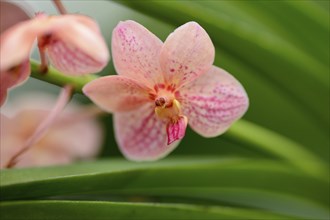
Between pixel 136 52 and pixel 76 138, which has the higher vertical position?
pixel 136 52

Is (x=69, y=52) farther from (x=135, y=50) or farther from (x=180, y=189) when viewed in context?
(x=180, y=189)

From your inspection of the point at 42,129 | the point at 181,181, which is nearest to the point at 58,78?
the point at 42,129

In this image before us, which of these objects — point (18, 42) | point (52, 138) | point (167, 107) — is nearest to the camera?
point (18, 42)

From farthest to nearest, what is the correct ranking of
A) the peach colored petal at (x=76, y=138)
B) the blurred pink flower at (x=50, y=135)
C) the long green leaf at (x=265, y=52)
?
the peach colored petal at (x=76, y=138) < the blurred pink flower at (x=50, y=135) < the long green leaf at (x=265, y=52)

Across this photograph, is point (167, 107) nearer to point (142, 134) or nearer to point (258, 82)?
point (142, 134)

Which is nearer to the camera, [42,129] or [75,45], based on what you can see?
[75,45]

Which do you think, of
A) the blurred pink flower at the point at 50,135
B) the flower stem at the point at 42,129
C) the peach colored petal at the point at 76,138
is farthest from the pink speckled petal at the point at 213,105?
the peach colored petal at the point at 76,138

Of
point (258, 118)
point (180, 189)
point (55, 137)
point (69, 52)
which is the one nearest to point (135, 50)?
point (69, 52)

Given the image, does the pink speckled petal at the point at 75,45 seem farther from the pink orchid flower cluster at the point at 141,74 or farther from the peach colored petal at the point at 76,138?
the peach colored petal at the point at 76,138
